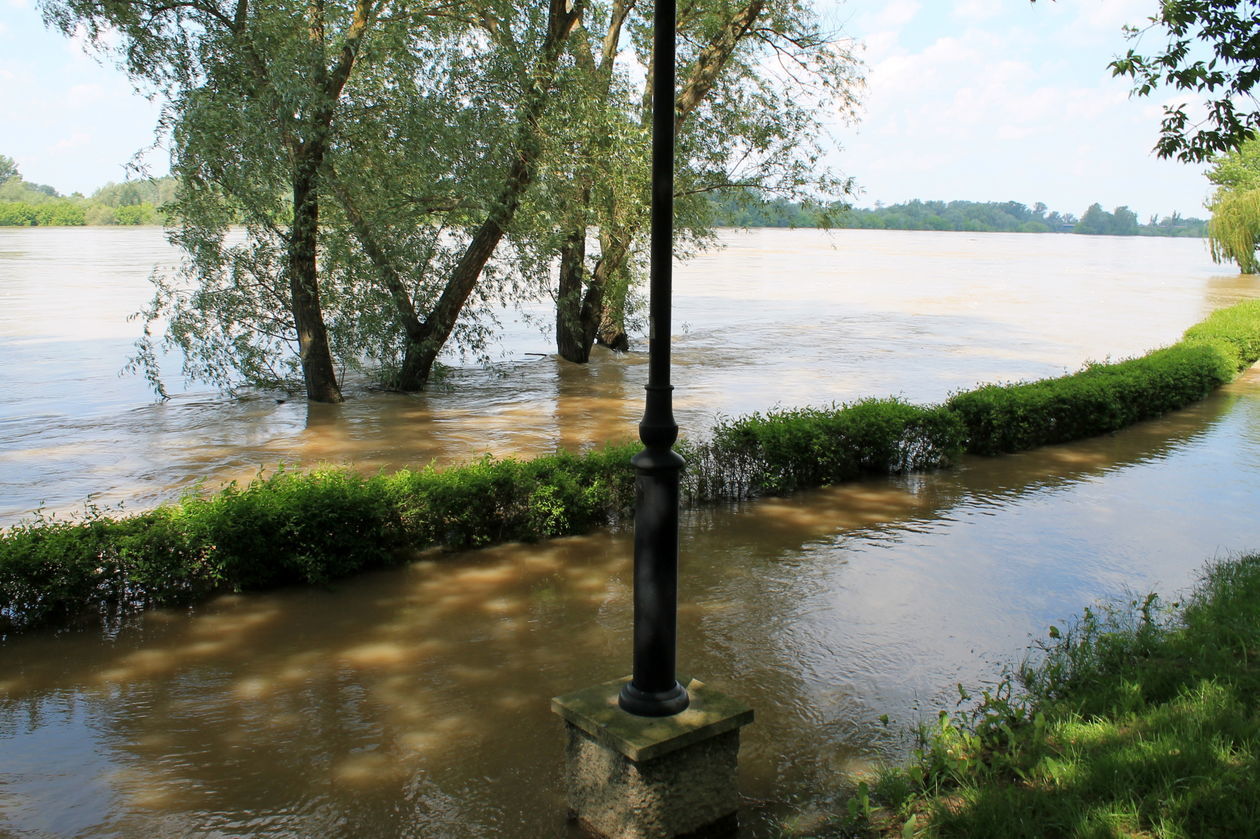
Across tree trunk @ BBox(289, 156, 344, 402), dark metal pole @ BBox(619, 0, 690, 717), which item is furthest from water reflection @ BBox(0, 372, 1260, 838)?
tree trunk @ BBox(289, 156, 344, 402)

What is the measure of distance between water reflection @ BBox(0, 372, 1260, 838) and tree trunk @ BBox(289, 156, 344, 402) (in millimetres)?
9618

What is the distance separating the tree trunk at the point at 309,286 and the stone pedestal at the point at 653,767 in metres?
13.4

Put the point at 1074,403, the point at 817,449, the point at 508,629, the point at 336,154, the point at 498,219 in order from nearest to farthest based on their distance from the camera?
1. the point at 508,629
2. the point at 817,449
3. the point at 1074,403
4. the point at 336,154
5. the point at 498,219

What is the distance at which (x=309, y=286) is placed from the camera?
1662 cm

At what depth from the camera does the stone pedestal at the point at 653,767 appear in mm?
3834

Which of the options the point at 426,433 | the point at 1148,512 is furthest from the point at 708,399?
the point at 1148,512

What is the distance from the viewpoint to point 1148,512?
9.91 m

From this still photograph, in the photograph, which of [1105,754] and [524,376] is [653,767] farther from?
[524,376]

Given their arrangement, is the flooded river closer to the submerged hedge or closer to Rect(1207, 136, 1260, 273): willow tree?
the submerged hedge

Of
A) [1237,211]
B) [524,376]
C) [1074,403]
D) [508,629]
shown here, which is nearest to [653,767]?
[508,629]

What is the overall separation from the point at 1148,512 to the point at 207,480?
11.2m

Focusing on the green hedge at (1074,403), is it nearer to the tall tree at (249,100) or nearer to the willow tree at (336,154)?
the willow tree at (336,154)

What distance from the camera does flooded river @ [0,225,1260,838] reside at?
15.2ft

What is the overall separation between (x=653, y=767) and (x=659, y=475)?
1.18m
